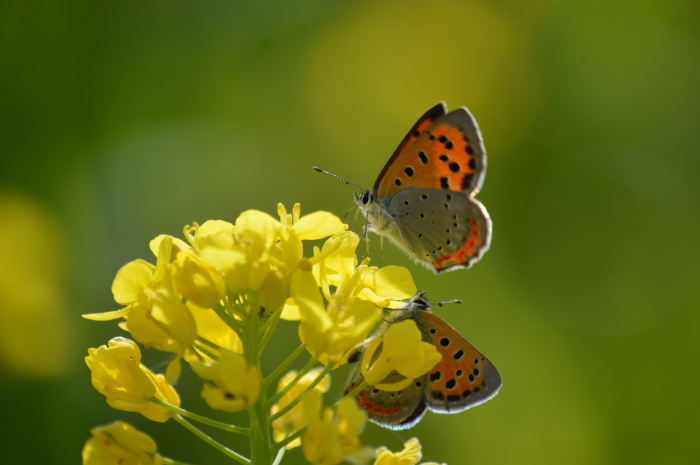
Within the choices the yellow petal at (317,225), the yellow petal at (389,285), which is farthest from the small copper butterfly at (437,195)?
the yellow petal at (317,225)

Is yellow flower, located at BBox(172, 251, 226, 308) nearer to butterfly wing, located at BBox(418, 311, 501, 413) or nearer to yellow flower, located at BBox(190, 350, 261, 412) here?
yellow flower, located at BBox(190, 350, 261, 412)

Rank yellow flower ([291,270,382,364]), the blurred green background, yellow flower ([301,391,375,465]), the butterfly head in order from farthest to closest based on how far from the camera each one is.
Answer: the blurred green background, the butterfly head, yellow flower ([291,270,382,364]), yellow flower ([301,391,375,465])

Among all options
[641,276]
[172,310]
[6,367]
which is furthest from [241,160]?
[172,310]

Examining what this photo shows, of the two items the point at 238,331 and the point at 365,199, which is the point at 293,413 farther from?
the point at 365,199

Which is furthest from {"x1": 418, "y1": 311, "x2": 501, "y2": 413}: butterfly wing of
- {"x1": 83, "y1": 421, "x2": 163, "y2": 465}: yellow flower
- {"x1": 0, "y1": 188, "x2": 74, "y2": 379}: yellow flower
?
{"x1": 0, "y1": 188, "x2": 74, "y2": 379}: yellow flower

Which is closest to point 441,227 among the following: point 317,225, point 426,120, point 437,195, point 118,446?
point 437,195
